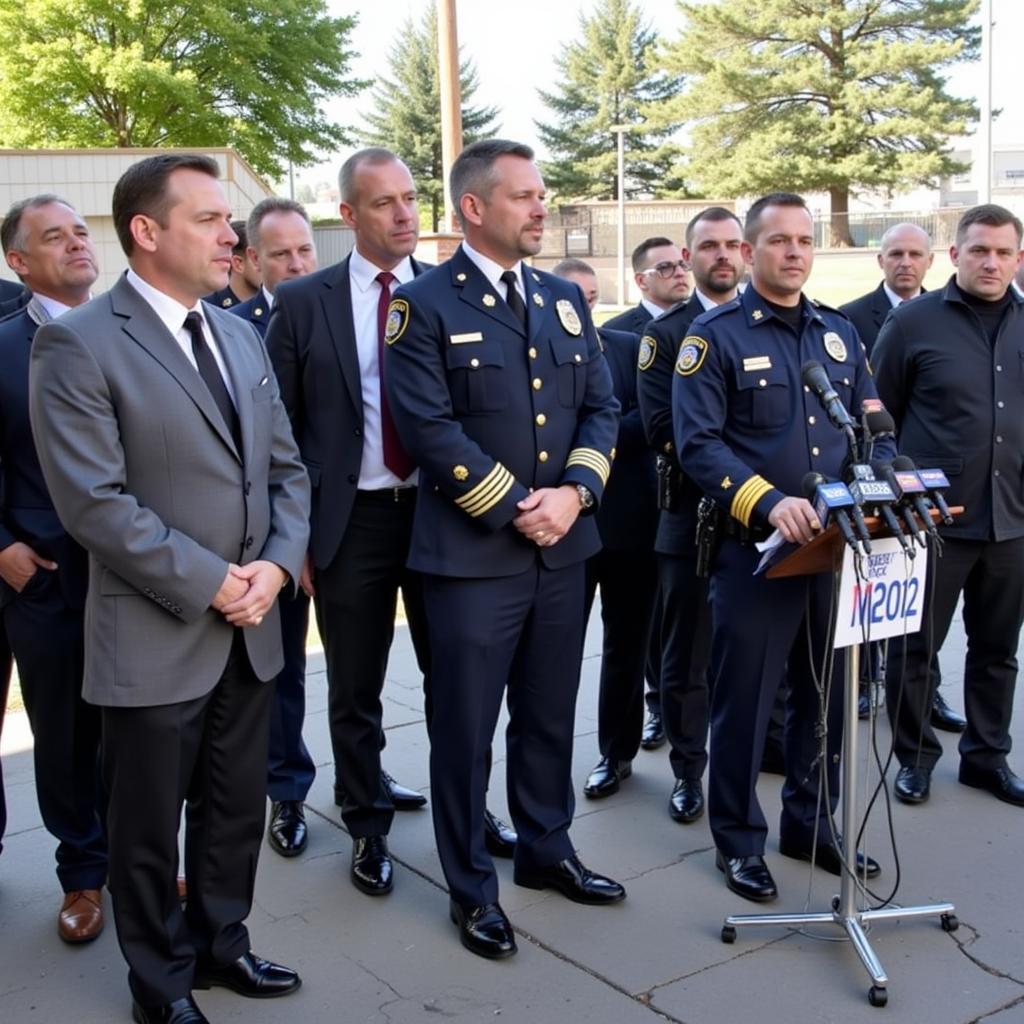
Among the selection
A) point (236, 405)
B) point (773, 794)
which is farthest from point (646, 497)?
point (236, 405)

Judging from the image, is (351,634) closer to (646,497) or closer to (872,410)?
(646,497)

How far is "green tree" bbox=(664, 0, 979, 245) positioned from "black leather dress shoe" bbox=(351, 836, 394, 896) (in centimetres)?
3462

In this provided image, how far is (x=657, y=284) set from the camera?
5199 millimetres

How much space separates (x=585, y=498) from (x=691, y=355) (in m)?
0.64

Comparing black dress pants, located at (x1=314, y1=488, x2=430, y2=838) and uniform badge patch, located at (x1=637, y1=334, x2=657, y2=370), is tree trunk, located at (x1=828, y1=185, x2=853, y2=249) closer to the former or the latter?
uniform badge patch, located at (x1=637, y1=334, x2=657, y2=370)

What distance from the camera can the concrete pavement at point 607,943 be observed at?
316 cm

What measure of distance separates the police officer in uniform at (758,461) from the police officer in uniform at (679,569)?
1.71 ft

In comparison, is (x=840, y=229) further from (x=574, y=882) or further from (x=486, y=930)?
(x=486, y=930)

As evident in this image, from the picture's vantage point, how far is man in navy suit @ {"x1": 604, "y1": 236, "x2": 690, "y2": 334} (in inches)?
203

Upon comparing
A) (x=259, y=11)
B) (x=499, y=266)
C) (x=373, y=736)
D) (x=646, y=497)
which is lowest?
(x=373, y=736)

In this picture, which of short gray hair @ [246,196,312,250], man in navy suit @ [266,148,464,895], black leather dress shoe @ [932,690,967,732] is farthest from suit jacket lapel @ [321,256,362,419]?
black leather dress shoe @ [932,690,967,732]

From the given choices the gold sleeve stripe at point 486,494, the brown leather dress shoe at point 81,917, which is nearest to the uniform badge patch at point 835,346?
the gold sleeve stripe at point 486,494

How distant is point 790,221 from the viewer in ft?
12.6

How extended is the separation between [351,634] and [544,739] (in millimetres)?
727
